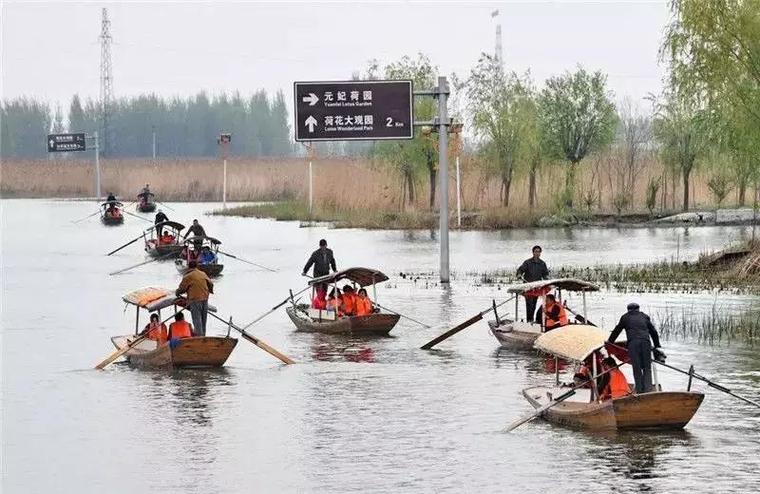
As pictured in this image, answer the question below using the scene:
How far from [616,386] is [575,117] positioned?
66062 millimetres

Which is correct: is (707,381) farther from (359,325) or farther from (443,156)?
(443,156)

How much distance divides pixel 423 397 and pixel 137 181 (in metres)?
95.1

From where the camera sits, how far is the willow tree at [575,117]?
8512cm

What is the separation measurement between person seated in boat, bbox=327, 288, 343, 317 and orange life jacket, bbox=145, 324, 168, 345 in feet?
Result: 16.8

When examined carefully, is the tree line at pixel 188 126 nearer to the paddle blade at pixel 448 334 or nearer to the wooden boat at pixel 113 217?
the wooden boat at pixel 113 217

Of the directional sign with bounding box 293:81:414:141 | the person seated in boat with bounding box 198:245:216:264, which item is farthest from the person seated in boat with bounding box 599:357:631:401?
the person seated in boat with bounding box 198:245:216:264

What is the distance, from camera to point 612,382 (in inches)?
817

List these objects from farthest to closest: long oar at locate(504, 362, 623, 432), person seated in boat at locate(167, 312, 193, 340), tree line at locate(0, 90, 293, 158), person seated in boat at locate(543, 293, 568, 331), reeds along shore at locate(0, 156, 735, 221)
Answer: tree line at locate(0, 90, 293, 158) < reeds along shore at locate(0, 156, 735, 221) < person seated in boat at locate(543, 293, 568, 331) < person seated in boat at locate(167, 312, 193, 340) < long oar at locate(504, 362, 623, 432)

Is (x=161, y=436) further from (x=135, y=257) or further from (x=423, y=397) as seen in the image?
(x=135, y=257)

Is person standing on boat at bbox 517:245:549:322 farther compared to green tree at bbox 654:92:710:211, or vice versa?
green tree at bbox 654:92:710:211

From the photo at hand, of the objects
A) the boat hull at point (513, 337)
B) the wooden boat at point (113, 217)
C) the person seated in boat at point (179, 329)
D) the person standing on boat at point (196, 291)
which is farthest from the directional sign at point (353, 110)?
the wooden boat at point (113, 217)

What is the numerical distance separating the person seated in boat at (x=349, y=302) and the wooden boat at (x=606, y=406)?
11.2 m

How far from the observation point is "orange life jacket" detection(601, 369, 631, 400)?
2069cm

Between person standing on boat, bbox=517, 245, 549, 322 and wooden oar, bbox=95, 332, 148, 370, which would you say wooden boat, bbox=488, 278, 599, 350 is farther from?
wooden oar, bbox=95, 332, 148, 370
